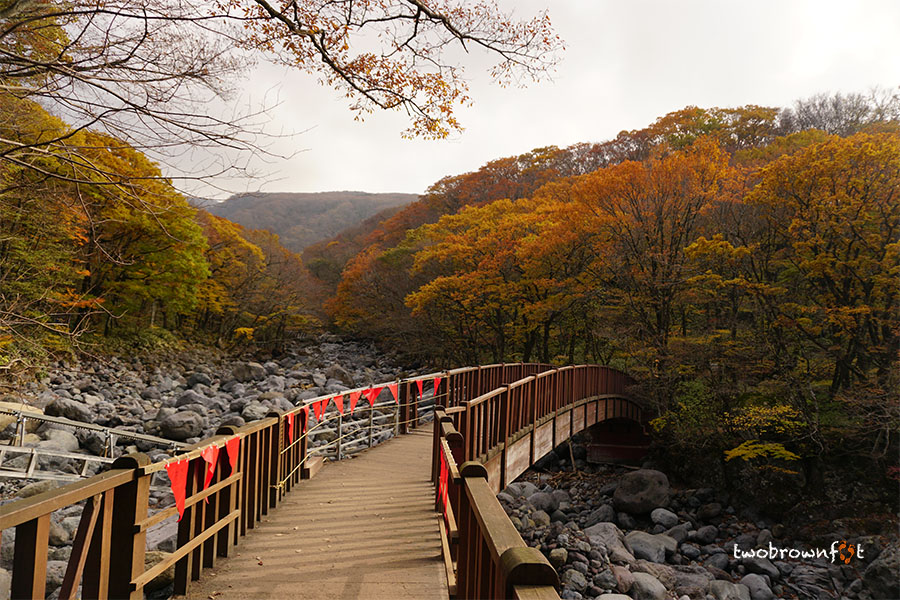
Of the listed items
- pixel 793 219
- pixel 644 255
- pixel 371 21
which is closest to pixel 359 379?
pixel 644 255

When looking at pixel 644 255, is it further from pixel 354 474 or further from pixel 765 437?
pixel 354 474

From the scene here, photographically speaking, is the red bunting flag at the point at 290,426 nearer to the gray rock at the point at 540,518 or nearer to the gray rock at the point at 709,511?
the gray rock at the point at 540,518

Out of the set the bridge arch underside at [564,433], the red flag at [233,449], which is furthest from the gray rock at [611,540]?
the red flag at [233,449]

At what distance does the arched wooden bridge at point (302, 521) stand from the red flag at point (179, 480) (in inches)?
0.5

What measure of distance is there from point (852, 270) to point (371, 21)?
1421 centimetres

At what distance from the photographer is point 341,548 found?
4.87 metres

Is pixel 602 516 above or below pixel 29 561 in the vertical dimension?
below

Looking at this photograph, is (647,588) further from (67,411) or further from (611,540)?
(67,411)

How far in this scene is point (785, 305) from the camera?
15.4 metres

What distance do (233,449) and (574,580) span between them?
813 centimetres

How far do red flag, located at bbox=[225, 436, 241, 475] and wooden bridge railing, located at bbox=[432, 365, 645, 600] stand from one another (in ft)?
5.92

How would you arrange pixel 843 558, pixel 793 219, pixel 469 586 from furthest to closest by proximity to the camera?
pixel 793 219 → pixel 843 558 → pixel 469 586

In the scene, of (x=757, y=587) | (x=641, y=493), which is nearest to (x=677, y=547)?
(x=757, y=587)

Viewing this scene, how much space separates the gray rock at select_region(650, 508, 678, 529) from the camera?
14.2m
